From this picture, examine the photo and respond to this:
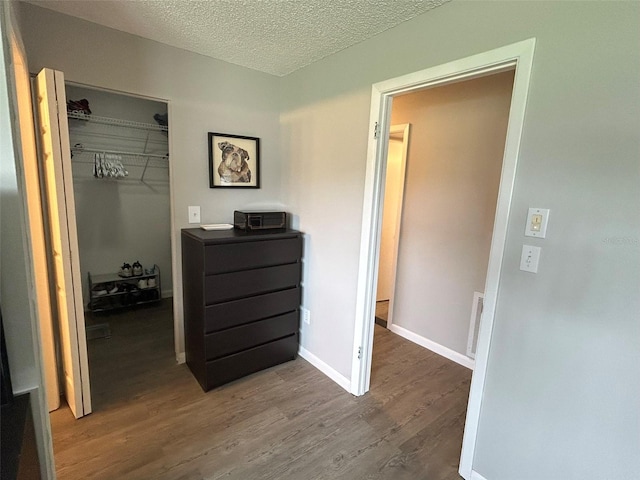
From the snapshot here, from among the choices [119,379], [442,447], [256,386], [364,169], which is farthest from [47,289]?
[442,447]

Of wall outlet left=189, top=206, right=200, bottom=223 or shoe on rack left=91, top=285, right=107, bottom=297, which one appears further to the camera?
shoe on rack left=91, top=285, right=107, bottom=297

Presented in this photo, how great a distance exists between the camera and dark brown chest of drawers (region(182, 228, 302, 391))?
2041mm

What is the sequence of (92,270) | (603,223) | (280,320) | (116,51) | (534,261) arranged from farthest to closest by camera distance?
1. (92,270)
2. (280,320)
3. (116,51)
4. (534,261)
5. (603,223)

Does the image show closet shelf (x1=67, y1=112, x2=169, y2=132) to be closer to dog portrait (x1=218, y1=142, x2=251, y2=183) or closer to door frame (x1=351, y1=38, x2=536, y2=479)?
dog portrait (x1=218, y1=142, x2=251, y2=183)

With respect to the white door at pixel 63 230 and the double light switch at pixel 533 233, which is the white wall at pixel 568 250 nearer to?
the double light switch at pixel 533 233

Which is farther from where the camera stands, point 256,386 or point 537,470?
point 256,386

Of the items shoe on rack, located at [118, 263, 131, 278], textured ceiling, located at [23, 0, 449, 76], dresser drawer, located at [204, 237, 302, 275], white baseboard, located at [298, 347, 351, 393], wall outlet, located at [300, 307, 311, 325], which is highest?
textured ceiling, located at [23, 0, 449, 76]

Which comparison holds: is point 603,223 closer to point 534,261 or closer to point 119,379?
point 534,261

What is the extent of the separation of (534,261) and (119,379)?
8.82ft

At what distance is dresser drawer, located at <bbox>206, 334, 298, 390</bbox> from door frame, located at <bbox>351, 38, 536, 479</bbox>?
0.61m

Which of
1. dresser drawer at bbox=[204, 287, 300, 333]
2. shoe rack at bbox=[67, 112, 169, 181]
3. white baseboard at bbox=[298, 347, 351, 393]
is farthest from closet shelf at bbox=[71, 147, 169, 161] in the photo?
white baseboard at bbox=[298, 347, 351, 393]

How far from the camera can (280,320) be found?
242 centimetres

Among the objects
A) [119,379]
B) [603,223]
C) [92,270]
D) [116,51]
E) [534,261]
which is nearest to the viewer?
[603,223]

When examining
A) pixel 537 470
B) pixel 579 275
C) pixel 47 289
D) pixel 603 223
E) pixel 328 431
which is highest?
pixel 603 223
